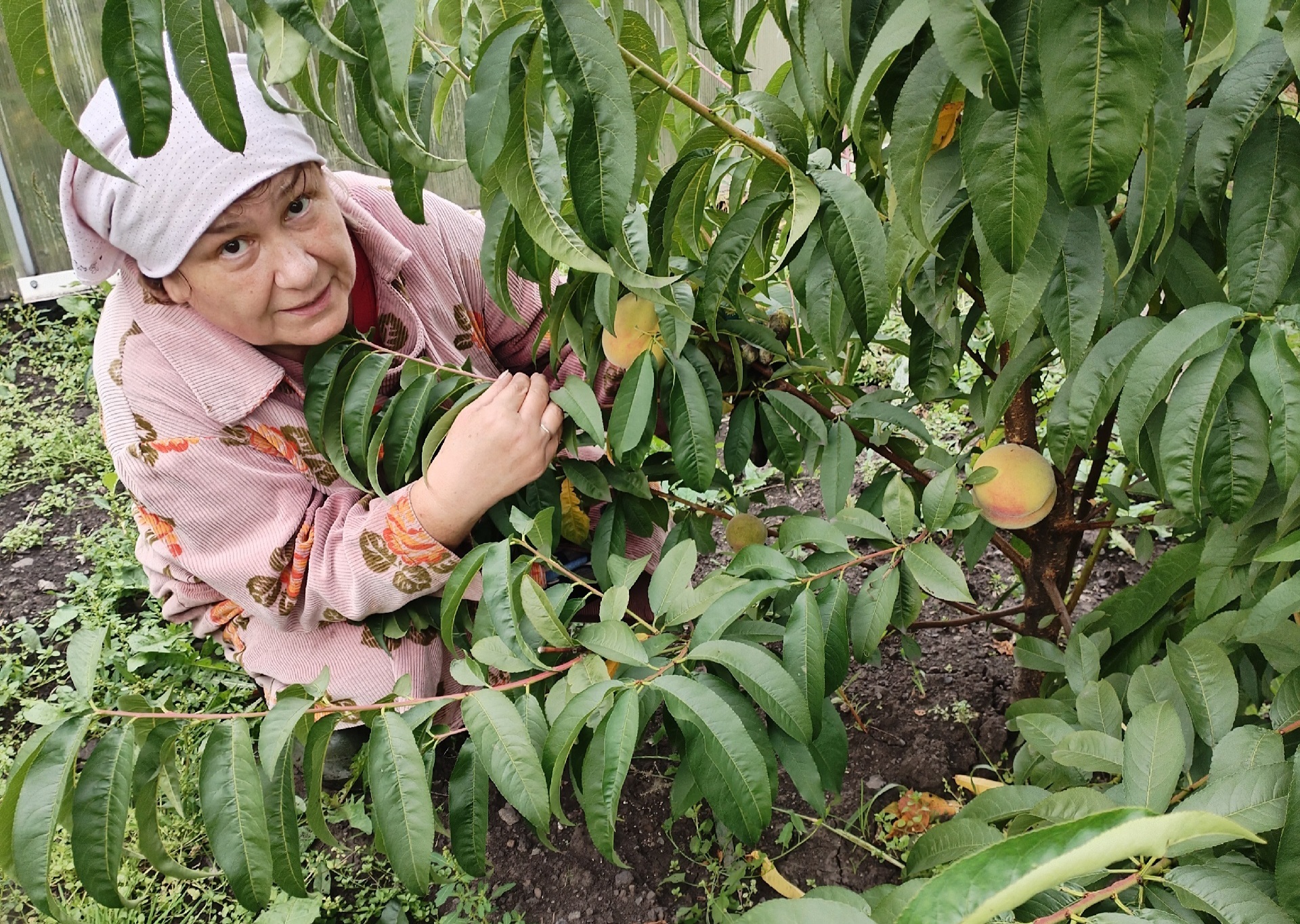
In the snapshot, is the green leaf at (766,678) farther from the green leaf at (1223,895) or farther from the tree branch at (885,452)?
the tree branch at (885,452)

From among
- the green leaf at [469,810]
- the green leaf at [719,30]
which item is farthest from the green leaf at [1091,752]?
the green leaf at [719,30]

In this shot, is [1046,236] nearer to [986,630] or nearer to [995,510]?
[995,510]

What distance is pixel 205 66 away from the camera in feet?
1.96

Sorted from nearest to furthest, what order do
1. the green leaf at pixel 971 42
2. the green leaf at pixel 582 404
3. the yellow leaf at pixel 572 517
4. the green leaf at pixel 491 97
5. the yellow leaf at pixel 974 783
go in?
the green leaf at pixel 971 42 → the green leaf at pixel 491 97 → the green leaf at pixel 582 404 → the yellow leaf at pixel 572 517 → the yellow leaf at pixel 974 783

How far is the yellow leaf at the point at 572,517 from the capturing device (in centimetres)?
151

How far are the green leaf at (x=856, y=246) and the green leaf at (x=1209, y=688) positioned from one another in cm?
43

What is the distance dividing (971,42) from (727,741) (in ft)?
1.93

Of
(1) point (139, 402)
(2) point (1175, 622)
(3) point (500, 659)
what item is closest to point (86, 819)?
(3) point (500, 659)

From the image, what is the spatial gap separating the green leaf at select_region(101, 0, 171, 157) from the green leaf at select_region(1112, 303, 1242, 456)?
0.71 meters

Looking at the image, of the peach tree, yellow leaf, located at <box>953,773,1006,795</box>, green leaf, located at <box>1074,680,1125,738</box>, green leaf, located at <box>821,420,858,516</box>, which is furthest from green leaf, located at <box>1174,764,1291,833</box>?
yellow leaf, located at <box>953,773,1006,795</box>

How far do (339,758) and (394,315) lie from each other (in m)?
0.86

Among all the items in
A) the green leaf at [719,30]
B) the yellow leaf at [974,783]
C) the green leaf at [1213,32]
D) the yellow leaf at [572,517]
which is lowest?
the yellow leaf at [974,783]

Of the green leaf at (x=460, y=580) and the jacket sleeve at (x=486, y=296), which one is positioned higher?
the jacket sleeve at (x=486, y=296)

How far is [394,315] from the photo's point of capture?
1567mm
